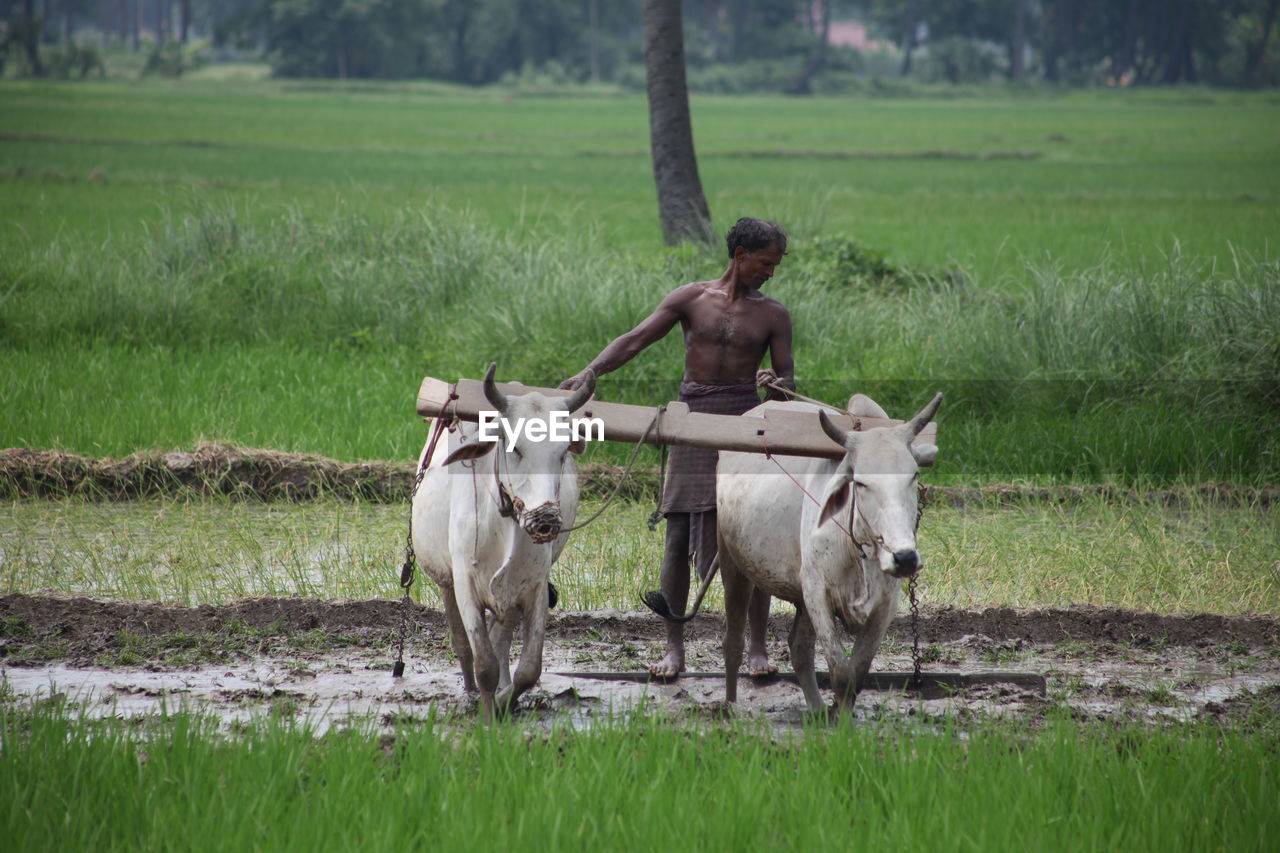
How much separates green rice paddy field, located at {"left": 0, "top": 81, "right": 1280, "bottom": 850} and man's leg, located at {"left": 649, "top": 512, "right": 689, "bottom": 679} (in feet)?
2.29

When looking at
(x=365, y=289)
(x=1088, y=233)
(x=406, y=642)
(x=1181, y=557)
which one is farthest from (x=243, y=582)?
(x=1088, y=233)

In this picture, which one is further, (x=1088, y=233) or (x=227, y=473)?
(x=1088, y=233)

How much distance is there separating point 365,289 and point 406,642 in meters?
5.58

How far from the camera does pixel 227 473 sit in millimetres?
7121

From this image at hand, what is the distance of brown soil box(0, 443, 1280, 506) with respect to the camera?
7.09 meters

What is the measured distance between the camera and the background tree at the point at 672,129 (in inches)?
428

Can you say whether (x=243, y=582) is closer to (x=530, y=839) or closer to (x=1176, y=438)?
(x=530, y=839)

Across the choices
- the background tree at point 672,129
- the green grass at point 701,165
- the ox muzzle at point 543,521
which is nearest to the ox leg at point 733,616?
the ox muzzle at point 543,521

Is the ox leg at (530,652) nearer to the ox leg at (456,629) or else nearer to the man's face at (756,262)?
the ox leg at (456,629)

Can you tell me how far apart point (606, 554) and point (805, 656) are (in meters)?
2.24

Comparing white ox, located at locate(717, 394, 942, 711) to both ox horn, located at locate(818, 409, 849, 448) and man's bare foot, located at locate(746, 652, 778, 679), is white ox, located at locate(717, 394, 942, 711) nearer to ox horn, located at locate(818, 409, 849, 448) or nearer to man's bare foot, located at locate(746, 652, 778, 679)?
ox horn, located at locate(818, 409, 849, 448)

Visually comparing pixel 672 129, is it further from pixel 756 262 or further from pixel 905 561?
pixel 905 561

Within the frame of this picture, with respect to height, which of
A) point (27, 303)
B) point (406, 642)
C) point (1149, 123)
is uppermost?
point (1149, 123)

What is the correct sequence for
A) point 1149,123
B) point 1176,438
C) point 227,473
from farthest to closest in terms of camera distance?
point 1149,123 → point 1176,438 → point 227,473
